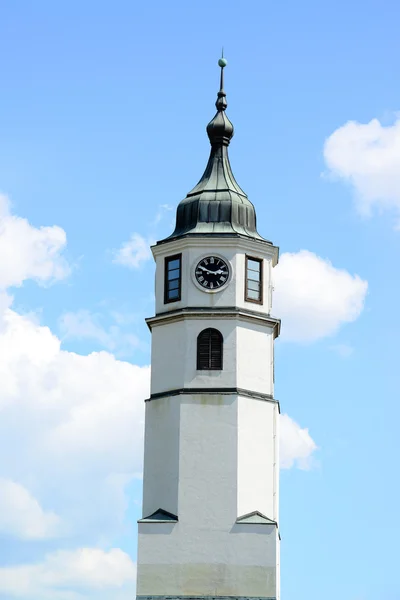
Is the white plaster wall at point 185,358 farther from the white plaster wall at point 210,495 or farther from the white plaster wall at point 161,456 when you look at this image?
the white plaster wall at point 161,456

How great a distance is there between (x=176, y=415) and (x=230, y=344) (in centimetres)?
326

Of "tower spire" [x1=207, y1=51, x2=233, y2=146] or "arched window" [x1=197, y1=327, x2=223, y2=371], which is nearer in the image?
"arched window" [x1=197, y1=327, x2=223, y2=371]

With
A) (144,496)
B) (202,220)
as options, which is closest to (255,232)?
(202,220)

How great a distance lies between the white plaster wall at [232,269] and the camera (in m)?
60.9

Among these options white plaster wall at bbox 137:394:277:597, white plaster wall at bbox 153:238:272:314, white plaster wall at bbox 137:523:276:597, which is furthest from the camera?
white plaster wall at bbox 153:238:272:314

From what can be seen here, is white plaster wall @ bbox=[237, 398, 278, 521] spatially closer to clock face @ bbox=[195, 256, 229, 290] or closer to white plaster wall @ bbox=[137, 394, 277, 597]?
white plaster wall @ bbox=[137, 394, 277, 597]

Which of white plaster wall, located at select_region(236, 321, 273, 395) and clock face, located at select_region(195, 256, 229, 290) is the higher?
clock face, located at select_region(195, 256, 229, 290)

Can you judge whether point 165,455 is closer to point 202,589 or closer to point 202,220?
point 202,589

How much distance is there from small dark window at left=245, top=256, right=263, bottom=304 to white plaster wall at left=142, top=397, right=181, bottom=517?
16.2ft

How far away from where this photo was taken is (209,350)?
60375 millimetres

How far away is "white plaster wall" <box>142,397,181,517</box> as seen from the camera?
58.9 m

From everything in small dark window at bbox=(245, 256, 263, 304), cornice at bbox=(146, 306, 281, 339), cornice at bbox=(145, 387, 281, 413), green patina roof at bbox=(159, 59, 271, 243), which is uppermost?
green patina roof at bbox=(159, 59, 271, 243)

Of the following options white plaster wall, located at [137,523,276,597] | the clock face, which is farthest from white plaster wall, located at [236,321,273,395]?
white plaster wall, located at [137,523,276,597]

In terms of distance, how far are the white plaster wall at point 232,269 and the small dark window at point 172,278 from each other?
6.8 inches
